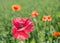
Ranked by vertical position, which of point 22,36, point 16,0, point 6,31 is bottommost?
point 16,0

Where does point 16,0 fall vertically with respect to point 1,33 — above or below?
below

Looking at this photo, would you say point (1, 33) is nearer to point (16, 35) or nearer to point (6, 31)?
point (6, 31)

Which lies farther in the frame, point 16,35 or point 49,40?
point 49,40

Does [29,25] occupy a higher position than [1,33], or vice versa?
[29,25]

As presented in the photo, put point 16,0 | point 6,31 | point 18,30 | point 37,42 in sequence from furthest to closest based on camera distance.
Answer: point 16,0, point 6,31, point 37,42, point 18,30

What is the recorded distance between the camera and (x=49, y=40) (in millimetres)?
2570

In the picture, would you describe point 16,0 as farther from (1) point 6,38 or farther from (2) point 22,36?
(2) point 22,36

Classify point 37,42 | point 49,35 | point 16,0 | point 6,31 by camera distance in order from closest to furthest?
1. point 37,42
2. point 49,35
3. point 6,31
4. point 16,0

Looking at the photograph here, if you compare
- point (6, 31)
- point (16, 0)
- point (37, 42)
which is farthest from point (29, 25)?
point (16, 0)

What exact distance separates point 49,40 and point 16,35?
1.89 ft

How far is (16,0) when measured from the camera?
8.84 m

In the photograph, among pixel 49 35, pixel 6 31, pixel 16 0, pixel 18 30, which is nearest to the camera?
pixel 18 30

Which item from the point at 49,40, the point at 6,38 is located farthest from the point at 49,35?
the point at 6,38

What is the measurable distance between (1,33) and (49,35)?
1.49 ft
